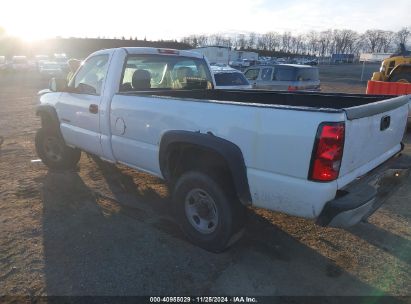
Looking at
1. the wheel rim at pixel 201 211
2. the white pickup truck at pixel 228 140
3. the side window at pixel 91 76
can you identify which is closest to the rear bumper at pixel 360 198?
the white pickup truck at pixel 228 140

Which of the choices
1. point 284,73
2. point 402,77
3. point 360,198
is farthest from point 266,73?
point 360,198

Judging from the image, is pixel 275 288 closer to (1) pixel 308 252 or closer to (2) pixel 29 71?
(1) pixel 308 252

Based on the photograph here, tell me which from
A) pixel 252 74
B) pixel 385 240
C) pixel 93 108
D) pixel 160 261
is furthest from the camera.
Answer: pixel 252 74

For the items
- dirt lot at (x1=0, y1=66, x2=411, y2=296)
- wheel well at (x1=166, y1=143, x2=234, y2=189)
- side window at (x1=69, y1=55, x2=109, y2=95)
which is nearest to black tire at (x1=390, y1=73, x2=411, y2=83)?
dirt lot at (x1=0, y1=66, x2=411, y2=296)

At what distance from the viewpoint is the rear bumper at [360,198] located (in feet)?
8.95

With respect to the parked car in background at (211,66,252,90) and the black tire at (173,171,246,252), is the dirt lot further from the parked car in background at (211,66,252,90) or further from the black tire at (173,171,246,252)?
the parked car in background at (211,66,252,90)

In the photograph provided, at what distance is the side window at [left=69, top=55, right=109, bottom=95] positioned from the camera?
4.80 m

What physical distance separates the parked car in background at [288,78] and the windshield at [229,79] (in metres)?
1.55

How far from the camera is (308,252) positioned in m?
3.70

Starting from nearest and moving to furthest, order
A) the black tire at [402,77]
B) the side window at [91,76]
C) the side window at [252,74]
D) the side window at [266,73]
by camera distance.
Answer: the side window at [91,76] → the black tire at [402,77] → the side window at [266,73] → the side window at [252,74]

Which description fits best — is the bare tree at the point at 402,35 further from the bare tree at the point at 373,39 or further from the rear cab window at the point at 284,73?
the rear cab window at the point at 284,73

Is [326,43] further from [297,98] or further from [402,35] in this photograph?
[297,98]

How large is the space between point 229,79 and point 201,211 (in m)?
8.33

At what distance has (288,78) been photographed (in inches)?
488
